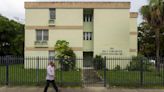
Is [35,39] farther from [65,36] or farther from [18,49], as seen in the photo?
[18,49]

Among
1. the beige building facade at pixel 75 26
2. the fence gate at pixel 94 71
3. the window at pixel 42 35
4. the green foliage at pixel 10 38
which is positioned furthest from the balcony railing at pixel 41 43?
the green foliage at pixel 10 38

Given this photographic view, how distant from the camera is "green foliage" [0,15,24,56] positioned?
215 feet

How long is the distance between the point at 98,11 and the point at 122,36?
12.8ft

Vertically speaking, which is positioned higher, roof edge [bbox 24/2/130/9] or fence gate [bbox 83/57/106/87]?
roof edge [bbox 24/2/130/9]

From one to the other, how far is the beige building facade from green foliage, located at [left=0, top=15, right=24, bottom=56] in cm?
2538

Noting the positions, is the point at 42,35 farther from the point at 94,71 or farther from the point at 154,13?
the point at 154,13

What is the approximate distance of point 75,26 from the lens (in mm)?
40281

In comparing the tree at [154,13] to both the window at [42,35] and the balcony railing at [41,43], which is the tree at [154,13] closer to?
the window at [42,35]

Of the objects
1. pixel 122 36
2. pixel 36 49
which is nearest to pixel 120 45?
pixel 122 36

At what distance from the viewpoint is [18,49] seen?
68.9 metres

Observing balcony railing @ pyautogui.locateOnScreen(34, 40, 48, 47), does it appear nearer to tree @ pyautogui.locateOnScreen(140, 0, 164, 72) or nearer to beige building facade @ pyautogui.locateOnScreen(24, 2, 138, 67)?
beige building facade @ pyautogui.locateOnScreen(24, 2, 138, 67)

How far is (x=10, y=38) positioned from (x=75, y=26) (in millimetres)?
29775

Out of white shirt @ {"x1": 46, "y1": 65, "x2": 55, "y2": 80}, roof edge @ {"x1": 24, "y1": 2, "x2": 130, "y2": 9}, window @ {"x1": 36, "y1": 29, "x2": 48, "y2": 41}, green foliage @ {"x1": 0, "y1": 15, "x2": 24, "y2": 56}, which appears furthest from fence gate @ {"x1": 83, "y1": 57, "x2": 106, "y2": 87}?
green foliage @ {"x1": 0, "y1": 15, "x2": 24, "y2": 56}

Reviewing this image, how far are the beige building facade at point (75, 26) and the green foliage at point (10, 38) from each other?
25.4m
